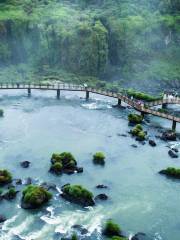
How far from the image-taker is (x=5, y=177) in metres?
78.2

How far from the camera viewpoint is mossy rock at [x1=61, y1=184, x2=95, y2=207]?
73.4m

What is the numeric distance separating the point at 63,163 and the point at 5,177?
1144 cm

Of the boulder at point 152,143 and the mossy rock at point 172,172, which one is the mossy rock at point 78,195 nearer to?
the mossy rock at point 172,172

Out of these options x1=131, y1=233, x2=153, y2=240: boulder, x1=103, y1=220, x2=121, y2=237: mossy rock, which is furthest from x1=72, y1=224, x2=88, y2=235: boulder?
x1=131, y1=233, x2=153, y2=240: boulder

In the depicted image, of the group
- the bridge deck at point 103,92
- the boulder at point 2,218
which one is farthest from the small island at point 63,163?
the bridge deck at point 103,92

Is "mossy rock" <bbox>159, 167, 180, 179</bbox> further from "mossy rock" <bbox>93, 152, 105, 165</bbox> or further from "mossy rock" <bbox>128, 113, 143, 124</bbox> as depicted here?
"mossy rock" <bbox>128, 113, 143, 124</bbox>

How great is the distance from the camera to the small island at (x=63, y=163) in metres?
82.7

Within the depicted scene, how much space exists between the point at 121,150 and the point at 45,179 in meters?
19.6

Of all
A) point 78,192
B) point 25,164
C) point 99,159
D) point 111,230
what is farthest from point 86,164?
point 111,230

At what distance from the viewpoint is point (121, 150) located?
93.6m

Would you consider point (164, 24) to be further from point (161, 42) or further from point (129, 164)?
point (129, 164)

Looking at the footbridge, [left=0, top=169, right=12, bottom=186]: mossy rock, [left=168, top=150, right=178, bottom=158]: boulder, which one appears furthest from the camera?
the footbridge

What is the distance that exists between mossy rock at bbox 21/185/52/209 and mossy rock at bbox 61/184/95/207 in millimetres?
3098

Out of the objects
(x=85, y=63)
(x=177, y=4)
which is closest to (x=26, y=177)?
(x=85, y=63)
